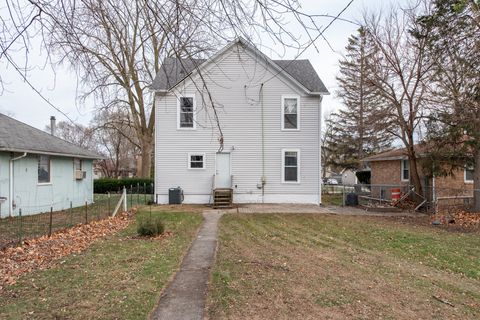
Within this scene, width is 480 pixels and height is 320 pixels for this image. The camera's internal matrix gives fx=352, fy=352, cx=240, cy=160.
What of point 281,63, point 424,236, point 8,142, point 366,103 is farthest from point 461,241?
point 366,103

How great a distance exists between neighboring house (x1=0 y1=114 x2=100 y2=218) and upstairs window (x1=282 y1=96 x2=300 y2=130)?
400 inches

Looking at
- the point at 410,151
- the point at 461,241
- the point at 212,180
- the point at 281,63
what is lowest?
the point at 461,241

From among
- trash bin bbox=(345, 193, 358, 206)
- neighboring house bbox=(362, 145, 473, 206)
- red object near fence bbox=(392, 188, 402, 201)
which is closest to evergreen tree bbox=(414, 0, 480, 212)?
neighboring house bbox=(362, 145, 473, 206)

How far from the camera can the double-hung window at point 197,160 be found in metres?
17.2

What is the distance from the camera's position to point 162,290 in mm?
4848

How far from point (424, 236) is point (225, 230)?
568 cm

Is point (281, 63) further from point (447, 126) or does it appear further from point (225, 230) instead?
point (225, 230)

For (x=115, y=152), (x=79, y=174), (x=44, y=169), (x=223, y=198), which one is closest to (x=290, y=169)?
(x=223, y=198)

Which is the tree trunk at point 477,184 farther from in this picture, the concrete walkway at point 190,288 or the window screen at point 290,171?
the concrete walkway at point 190,288

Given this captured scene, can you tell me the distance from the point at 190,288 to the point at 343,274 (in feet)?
8.41

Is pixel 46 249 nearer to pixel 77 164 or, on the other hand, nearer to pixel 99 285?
pixel 99 285

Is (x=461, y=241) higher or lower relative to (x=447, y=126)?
lower

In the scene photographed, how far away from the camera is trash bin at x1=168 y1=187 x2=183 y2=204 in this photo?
16.8m

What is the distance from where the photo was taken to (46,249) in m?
7.47
